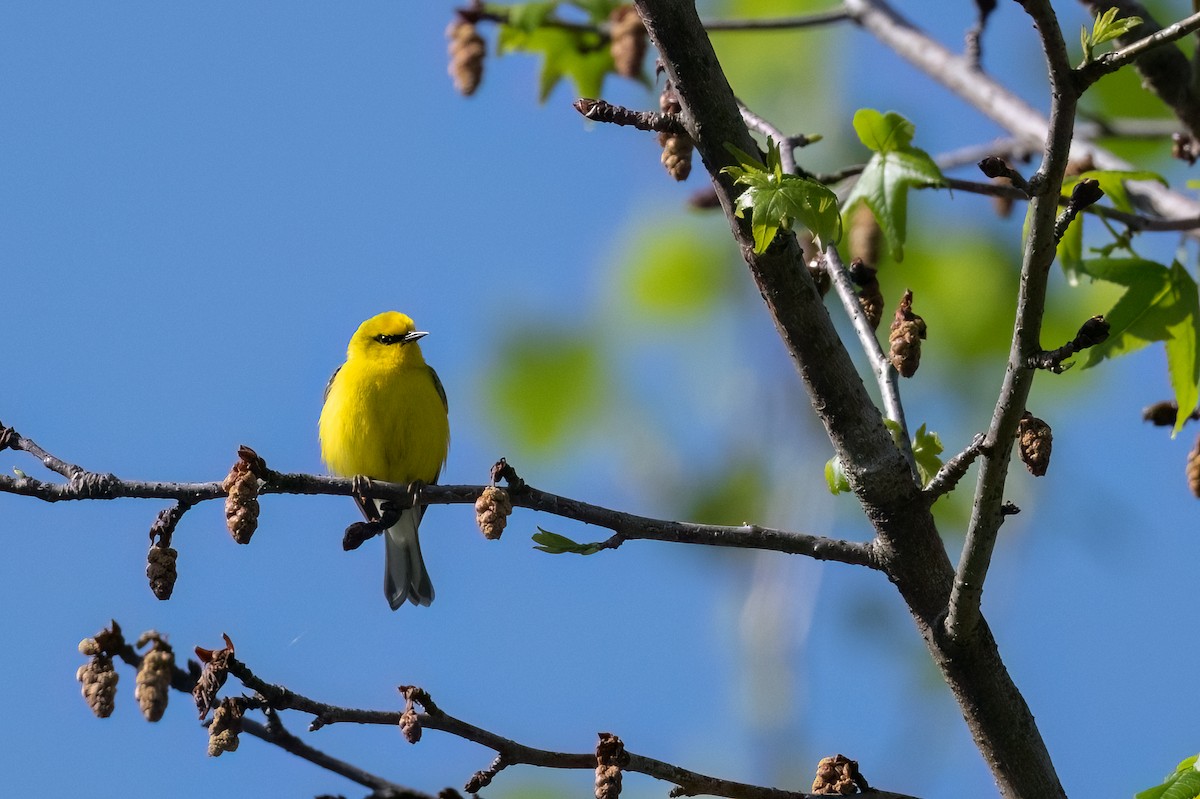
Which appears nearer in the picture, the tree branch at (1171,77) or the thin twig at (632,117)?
the thin twig at (632,117)

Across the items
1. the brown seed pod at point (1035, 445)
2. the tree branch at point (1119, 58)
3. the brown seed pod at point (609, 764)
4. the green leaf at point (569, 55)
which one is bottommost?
the brown seed pod at point (609, 764)

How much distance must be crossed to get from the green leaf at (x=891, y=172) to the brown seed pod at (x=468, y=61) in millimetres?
1990

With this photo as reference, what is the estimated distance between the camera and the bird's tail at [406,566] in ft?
25.9

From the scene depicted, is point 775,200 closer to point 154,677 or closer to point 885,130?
point 885,130

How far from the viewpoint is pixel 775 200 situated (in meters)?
2.88

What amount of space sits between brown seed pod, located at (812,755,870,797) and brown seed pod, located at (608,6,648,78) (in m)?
3.14

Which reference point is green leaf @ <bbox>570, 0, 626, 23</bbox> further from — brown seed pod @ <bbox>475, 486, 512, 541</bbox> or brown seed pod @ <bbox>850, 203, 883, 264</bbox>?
brown seed pod @ <bbox>475, 486, 512, 541</bbox>

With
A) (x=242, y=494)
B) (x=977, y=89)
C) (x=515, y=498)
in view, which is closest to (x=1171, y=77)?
(x=977, y=89)

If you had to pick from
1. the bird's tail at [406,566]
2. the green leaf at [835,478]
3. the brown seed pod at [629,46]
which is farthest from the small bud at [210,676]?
the bird's tail at [406,566]

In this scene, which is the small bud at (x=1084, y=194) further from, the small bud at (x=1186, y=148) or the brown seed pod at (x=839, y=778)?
A: the small bud at (x=1186, y=148)

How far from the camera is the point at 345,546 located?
3.33 metres

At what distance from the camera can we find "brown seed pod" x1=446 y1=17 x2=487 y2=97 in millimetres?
5301

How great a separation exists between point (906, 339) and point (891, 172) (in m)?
0.70

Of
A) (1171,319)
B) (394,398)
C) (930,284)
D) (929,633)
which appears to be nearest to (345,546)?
(929,633)
